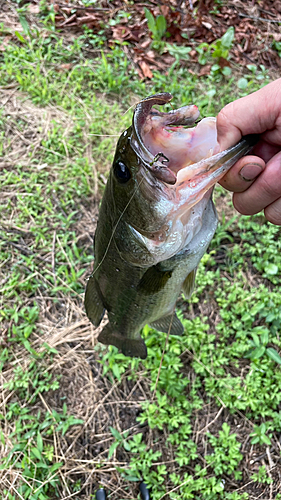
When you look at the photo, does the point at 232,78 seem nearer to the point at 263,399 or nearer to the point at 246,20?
the point at 246,20

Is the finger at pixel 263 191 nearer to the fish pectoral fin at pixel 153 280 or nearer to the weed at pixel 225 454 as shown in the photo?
the fish pectoral fin at pixel 153 280

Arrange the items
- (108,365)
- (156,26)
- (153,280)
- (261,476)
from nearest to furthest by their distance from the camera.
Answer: (153,280) → (261,476) → (108,365) → (156,26)

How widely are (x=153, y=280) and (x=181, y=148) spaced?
577mm

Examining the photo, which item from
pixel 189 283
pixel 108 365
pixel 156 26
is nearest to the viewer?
pixel 189 283

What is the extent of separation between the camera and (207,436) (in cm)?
270

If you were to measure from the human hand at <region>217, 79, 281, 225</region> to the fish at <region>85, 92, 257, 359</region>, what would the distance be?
52mm

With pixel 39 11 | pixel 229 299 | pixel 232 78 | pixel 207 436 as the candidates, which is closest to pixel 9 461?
pixel 207 436

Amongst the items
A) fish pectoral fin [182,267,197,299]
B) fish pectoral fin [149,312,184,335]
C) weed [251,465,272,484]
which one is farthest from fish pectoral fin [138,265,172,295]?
weed [251,465,272,484]

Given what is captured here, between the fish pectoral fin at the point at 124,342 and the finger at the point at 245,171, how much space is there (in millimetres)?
1062

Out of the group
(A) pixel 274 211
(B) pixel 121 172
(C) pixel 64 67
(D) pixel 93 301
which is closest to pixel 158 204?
(B) pixel 121 172

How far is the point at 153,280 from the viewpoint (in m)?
1.66

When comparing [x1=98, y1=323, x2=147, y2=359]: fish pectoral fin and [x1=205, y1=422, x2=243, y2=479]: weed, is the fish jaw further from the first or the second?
[x1=205, y1=422, x2=243, y2=479]: weed

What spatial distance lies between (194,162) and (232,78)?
3497mm

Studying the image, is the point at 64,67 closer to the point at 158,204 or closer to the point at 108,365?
the point at 108,365
